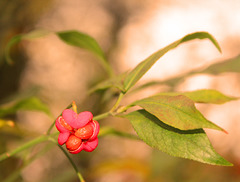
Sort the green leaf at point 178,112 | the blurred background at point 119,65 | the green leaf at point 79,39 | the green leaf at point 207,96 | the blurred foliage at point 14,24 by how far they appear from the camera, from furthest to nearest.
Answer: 1. the blurred background at point 119,65
2. the blurred foliage at point 14,24
3. the green leaf at point 79,39
4. the green leaf at point 207,96
5. the green leaf at point 178,112

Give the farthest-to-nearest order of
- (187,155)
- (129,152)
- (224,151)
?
(129,152)
(224,151)
(187,155)

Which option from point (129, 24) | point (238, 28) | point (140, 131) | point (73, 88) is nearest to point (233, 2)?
point (238, 28)

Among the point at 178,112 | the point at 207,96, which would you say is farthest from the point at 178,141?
the point at 207,96

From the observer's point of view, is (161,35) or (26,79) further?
(161,35)

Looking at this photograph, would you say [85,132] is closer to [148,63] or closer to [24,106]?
[148,63]

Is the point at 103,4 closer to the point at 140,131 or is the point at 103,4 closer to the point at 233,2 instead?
the point at 233,2

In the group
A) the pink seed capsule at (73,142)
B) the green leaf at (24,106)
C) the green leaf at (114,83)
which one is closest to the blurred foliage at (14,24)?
the green leaf at (24,106)

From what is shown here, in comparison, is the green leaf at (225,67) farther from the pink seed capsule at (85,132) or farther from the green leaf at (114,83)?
the pink seed capsule at (85,132)
